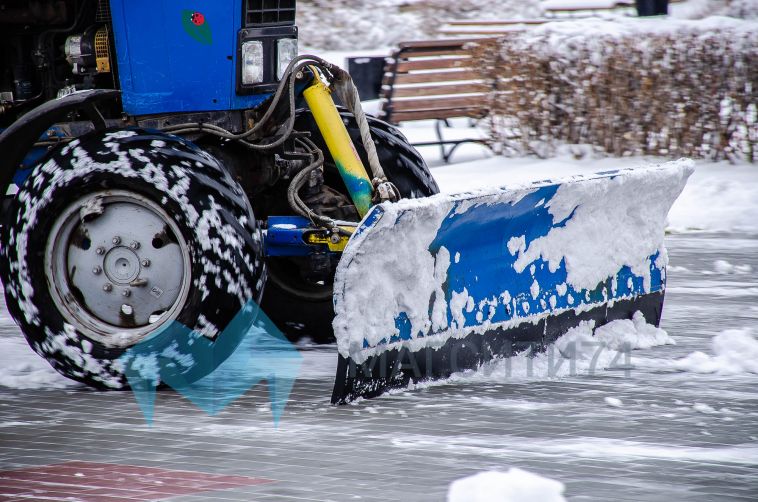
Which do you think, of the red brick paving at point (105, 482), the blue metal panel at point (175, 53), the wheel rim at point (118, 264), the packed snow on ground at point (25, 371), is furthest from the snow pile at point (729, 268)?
the red brick paving at point (105, 482)

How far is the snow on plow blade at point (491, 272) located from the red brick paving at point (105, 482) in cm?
106

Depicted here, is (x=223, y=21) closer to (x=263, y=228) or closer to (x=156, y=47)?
(x=156, y=47)

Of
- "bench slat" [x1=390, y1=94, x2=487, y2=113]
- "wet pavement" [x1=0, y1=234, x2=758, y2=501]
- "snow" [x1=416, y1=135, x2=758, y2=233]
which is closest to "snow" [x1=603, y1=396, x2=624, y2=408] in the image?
"wet pavement" [x1=0, y1=234, x2=758, y2=501]

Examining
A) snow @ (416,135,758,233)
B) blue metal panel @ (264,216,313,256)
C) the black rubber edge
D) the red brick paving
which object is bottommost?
snow @ (416,135,758,233)

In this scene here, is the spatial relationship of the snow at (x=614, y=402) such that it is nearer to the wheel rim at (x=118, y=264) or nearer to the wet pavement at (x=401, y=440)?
the wet pavement at (x=401, y=440)

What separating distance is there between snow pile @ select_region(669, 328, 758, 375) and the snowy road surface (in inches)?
0.5

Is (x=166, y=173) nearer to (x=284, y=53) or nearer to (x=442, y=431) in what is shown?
(x=284, y=53)

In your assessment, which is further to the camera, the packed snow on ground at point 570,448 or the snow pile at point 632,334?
the snow pile at point 632,334

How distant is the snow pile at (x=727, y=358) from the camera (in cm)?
614

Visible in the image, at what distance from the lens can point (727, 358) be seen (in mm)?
6305

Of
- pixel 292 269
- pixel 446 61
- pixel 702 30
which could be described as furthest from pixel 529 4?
pixel 292 269

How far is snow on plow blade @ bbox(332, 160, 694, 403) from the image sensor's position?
5348 mm

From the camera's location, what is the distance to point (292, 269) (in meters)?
6.86

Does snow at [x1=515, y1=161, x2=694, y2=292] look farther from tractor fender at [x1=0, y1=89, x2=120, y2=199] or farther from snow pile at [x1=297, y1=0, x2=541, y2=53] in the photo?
snow pile at [x1=297, y1=0, x2=541, y2=53]
